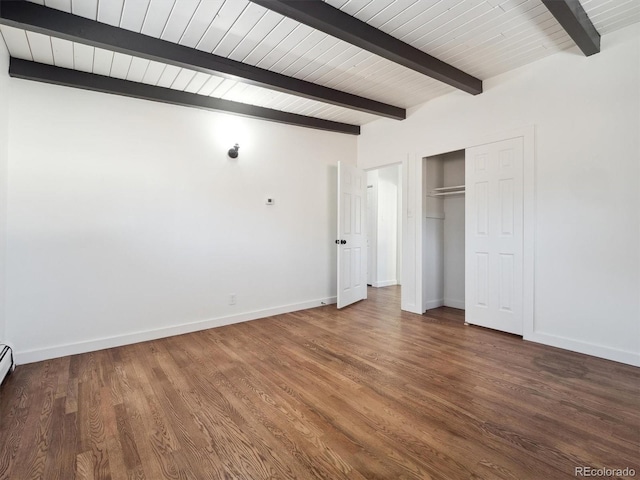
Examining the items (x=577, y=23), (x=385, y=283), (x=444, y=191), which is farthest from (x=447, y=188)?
(x=385, y=283)

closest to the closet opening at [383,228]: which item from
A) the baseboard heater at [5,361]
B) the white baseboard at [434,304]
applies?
the white baseboard at [434,304]

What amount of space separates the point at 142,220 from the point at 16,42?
169 centimetres

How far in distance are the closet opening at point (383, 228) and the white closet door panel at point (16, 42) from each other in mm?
5032

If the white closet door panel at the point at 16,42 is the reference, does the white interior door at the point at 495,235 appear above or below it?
below

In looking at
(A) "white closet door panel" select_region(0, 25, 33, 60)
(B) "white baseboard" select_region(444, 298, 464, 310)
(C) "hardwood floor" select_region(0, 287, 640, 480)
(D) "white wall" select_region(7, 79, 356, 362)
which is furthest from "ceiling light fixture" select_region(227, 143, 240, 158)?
(B) "white baseboard" select_region(444, 298, 464, 310)

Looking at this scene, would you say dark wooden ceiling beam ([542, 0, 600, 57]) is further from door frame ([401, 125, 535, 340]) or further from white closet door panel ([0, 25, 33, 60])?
white closet door panel ([0, 25, 33, 60])

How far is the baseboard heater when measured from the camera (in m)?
2.42

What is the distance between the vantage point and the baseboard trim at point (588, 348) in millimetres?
A: 2597

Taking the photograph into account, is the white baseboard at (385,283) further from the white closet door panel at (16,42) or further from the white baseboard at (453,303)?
the white closet door panel at (16,42)

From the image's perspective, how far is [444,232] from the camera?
478 centimetres

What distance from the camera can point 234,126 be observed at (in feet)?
12.9

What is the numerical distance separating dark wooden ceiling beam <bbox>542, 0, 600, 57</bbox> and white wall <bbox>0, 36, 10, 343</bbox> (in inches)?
160

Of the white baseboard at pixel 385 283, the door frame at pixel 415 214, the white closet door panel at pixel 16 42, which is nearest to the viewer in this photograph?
the white closet door panel at pixel 16 42

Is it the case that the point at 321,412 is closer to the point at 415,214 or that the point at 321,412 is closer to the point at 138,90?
the point at 415,214
